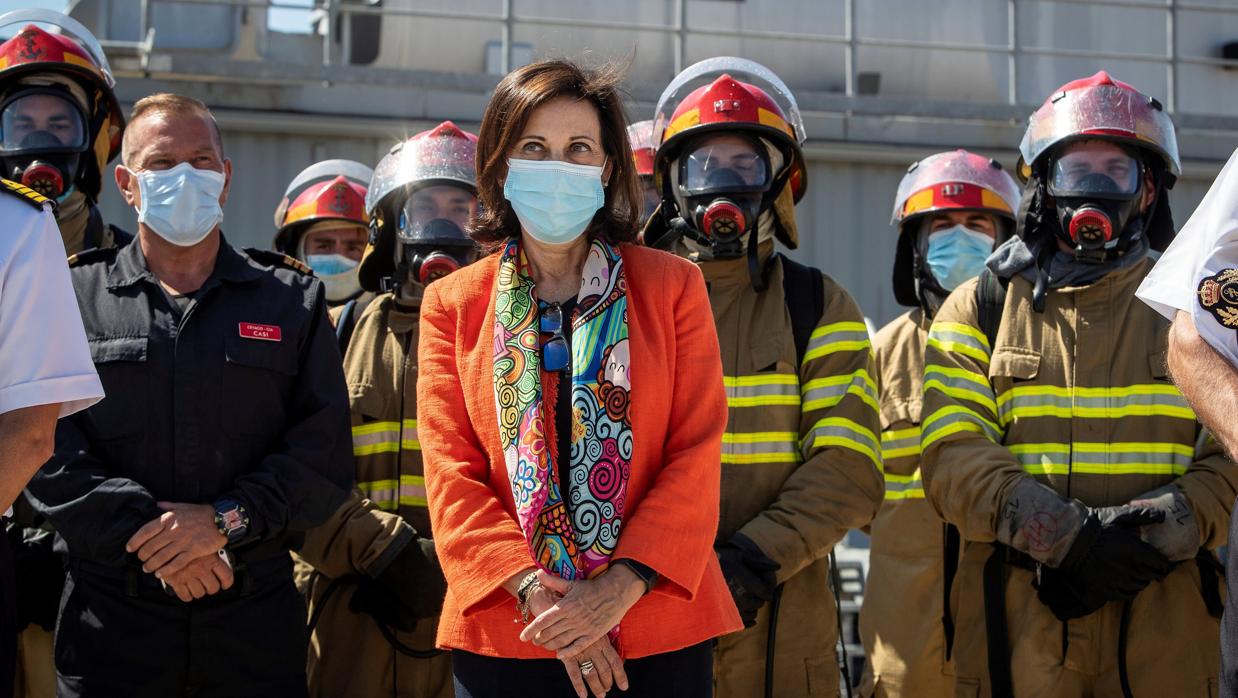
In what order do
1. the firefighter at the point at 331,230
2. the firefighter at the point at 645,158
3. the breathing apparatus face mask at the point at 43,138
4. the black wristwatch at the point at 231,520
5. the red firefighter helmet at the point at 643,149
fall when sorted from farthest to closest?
the firefighter at the point at 331,230 → the red firefighter helmet at the point at 643,149 → the firefighter at the point at 645,158 → the breathing apparatus face mask at the point at 43,138 → the black wristwatch at the point at 231,520

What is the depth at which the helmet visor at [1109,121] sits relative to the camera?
4.84 m

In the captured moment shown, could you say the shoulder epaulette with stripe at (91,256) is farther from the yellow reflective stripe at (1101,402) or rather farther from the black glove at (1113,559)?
the black glove at (1113,559)

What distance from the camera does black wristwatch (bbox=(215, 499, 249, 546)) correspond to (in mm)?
4062

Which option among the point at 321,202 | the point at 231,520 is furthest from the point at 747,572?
the point at 321,202

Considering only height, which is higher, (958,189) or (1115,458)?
(958,189)

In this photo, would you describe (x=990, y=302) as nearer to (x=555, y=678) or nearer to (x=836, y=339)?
(x=836, y=339)

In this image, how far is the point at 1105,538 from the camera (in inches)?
169

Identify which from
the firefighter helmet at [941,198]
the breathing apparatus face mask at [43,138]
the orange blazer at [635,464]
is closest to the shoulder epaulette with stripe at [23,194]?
the orange blazer at [635,464]

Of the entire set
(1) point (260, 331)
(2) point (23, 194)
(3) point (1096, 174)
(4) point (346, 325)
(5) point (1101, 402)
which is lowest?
(5) point (1101, 402)

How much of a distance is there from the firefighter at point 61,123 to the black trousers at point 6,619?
2.43 meters

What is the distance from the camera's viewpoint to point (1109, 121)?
4.85 metres

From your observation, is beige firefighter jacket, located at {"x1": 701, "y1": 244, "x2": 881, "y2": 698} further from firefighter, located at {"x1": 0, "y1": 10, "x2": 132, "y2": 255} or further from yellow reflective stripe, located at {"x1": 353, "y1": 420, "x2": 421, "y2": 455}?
firefighter, located at {"x1": 0, "y1": 10, "x2": 132, "y2": 255}

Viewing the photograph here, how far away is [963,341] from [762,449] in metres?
0.78

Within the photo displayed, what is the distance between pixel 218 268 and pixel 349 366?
2.75ft
